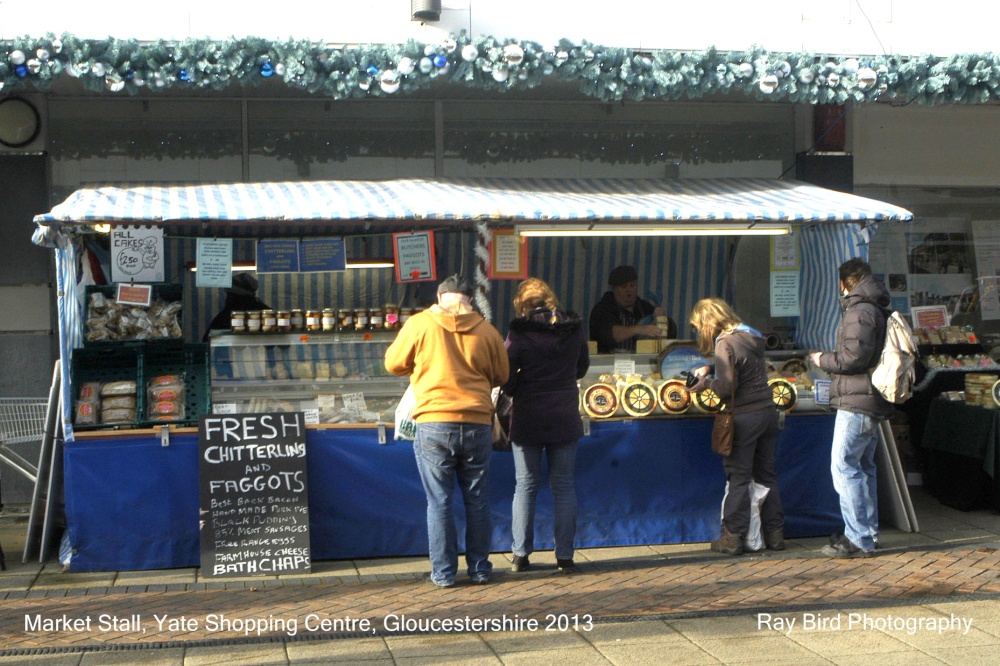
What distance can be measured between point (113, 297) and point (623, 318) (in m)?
3.72

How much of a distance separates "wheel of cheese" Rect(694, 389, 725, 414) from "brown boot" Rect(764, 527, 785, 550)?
84 cm

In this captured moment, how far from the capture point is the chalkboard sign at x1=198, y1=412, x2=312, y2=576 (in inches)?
257

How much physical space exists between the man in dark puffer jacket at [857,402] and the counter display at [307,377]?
2748 millimetres

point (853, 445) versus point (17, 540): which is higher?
point (853, 445)

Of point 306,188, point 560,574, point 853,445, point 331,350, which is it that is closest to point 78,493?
point 331,350

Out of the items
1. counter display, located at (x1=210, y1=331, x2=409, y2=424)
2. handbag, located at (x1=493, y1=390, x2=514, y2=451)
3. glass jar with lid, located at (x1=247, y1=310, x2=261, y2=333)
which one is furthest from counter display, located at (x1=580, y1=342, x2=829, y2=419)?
glass jar with lid, located at (x1=247, y1=310, x2=261, y2=333)

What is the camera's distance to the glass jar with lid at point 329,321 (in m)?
7.16

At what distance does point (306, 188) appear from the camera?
7.46 m

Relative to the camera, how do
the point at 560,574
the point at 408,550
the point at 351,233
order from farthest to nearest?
1. the point at 351,233
2. the point at 408,550
3. the point at 560,574

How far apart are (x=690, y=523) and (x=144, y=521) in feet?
11.3

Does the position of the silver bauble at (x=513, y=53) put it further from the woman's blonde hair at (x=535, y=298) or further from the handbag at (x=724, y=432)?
the handbag at (x=724, y=432)

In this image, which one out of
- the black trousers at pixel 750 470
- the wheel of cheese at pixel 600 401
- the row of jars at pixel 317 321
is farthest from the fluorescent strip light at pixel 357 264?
the black trousers at pixel 750 470

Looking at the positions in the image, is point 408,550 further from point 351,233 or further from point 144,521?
point 351,233

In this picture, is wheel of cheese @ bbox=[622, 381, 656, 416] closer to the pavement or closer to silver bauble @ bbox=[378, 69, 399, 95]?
the pavement
